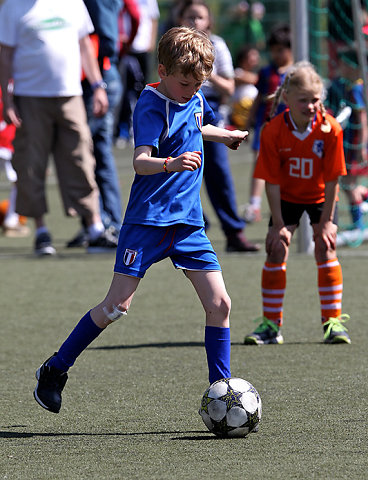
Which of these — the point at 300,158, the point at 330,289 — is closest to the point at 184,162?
the point at 300,158

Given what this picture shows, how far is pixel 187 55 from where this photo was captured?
4.26 meters

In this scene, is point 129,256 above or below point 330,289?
above

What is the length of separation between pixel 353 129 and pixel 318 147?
4424 mm

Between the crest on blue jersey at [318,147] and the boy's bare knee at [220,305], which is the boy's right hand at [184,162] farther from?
the crest on blue jersey at [318,147]

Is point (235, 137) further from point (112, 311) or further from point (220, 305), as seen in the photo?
point (112, 311)

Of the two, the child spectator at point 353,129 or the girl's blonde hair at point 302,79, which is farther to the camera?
the child spectator at point 353,129

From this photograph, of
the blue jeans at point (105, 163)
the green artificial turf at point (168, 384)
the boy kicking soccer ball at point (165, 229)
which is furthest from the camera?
the blue jeans at point (105, 163)

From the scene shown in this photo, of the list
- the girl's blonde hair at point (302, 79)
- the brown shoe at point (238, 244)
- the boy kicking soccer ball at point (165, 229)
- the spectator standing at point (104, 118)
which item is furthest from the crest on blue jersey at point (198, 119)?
the spectator standing at point (104, 118)

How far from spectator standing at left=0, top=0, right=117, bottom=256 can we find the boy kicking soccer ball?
4431 mm

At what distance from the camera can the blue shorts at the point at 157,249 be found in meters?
4.42

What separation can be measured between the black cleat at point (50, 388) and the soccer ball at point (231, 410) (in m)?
0.59

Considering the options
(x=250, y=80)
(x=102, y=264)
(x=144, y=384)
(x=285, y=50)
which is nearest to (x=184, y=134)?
(x=144, y=384)

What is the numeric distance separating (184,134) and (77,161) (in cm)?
456

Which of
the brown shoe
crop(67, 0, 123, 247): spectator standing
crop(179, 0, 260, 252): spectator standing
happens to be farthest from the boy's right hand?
crop(67, 0, 123, 247): spectator standing
